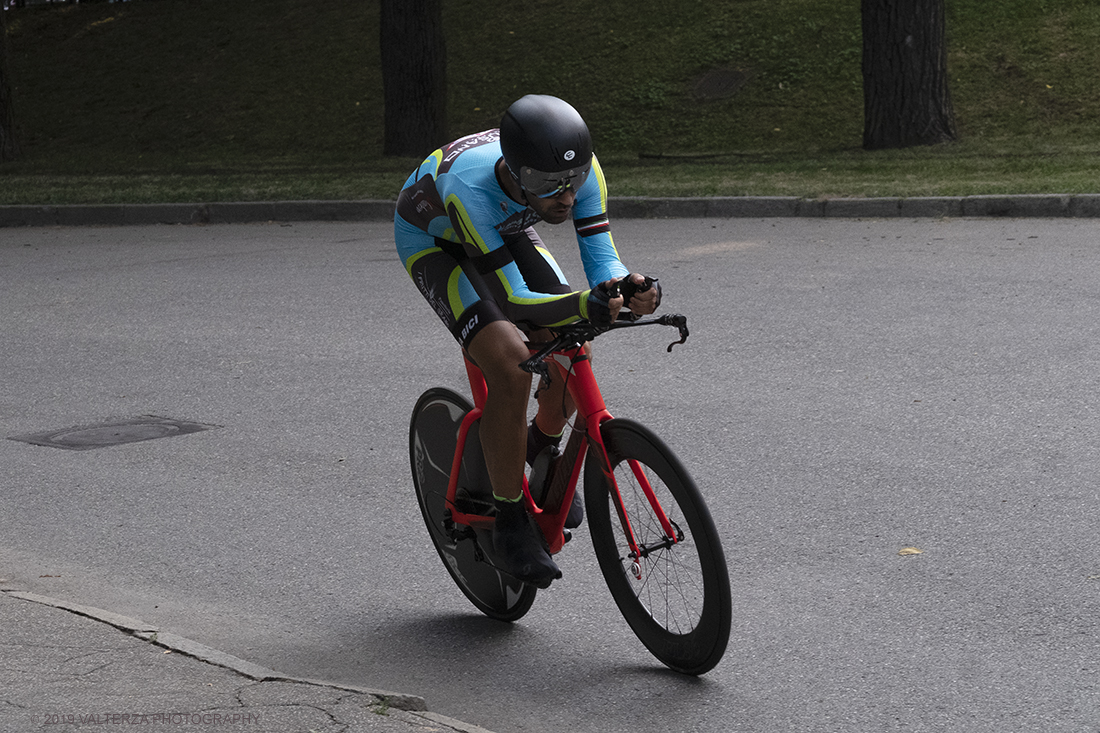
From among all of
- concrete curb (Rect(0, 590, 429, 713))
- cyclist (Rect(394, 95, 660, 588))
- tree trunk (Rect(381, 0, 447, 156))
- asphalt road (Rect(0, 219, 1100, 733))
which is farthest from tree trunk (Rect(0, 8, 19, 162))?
cyclist (Rect(394, 95, 660, 588))

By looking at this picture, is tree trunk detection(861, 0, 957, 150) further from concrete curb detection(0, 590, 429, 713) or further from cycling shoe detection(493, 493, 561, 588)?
concrete curb detection(0, 590, 429, 713)

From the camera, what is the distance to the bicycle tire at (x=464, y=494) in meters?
4.34

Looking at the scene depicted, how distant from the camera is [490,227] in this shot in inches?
150

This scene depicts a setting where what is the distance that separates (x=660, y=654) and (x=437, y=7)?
17054 millimetres

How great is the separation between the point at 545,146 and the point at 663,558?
1.21 meters

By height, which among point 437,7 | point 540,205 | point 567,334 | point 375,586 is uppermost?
point 437,7

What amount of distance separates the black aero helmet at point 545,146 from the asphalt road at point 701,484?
4.75ft

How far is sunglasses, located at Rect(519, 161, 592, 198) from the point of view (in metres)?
3.61

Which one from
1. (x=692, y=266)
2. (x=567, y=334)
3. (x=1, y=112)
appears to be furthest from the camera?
(x=1, y=112)

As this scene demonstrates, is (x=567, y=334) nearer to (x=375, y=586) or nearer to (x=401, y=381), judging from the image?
Result: (x=375, y=586)

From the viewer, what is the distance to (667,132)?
21.2m

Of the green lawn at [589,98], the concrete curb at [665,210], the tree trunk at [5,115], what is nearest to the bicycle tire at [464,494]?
the concrete curb at [665,210]

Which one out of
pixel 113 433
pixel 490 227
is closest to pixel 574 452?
pixel 490 227

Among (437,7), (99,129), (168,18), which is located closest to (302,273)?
(437,7)
